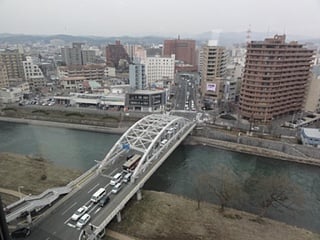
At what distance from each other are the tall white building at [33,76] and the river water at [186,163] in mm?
6122

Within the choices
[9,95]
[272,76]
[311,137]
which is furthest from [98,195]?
[9,95]

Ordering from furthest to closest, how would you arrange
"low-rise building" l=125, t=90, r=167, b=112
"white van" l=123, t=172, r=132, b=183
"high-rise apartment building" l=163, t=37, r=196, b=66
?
"high-rise apartment building" l=163, t=37, r=196, b=66 → "low-rise building" l=125, t=90, r=167, b=112 → "white van" l=123, t=172, r=132, b=183

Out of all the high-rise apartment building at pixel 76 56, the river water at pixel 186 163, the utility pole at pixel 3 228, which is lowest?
the river water at pixel 186 163

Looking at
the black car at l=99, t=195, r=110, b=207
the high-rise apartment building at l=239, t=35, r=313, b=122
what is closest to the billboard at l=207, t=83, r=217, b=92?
the high-rise apartment building at l=239, t=35, r=313, b=122

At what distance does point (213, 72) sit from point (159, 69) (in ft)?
16.4

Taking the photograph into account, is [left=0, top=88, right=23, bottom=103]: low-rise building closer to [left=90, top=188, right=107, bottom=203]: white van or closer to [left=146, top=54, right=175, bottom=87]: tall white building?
[left=146, top=54, right=175, bottom=87]: tall white building

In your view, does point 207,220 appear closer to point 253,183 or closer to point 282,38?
point 253,183

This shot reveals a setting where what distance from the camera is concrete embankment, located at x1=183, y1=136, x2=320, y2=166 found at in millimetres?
8162

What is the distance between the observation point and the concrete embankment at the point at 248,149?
8.16 m

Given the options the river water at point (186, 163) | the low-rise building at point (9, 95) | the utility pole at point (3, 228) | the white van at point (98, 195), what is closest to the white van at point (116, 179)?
the white van at point (98, 195)

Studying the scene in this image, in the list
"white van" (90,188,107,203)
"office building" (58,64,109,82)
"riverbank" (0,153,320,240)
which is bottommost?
"riverbank" (0,153,320,240)

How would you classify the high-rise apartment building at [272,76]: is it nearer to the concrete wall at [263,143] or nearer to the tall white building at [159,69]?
the concrete wall at [263,143]

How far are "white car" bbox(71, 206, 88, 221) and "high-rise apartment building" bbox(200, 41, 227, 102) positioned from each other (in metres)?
10.6

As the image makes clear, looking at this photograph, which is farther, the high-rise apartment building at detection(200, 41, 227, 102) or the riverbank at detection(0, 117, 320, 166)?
the high-rise apartment building at detection(200, 41, 227, 102)
